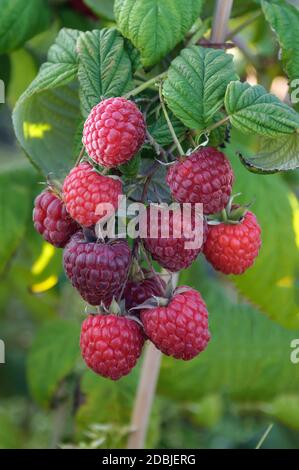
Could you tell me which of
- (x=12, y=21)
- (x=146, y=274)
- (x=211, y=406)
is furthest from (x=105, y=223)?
(x=211, y=406)

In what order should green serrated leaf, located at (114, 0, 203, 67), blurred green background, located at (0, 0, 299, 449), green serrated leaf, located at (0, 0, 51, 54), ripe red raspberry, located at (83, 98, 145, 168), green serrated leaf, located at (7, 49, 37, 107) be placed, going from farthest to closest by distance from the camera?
green serrated leaf, located at (7, 49, 37, 107), blurred green background, located at (0, 0, 299, 449), green serrated leaf, located at (0, 0, 51, 54), green serrated leaf, located at (114, 0, 203, 67), ripe red raspberry, located at (83, 98, 145, 168)

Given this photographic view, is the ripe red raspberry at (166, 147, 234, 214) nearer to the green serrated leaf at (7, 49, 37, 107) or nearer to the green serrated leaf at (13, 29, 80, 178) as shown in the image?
the green serrated leaf at (13, 29, 80, 178)

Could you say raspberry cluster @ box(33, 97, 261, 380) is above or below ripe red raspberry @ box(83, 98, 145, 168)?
below

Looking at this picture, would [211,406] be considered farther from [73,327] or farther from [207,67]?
[207,67]

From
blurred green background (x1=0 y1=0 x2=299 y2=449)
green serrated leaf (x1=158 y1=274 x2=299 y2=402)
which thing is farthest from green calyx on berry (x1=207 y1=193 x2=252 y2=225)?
green serrated leaf (x1=158 y1=274 x2=299 y2=402)

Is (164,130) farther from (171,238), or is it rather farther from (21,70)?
(21,70)

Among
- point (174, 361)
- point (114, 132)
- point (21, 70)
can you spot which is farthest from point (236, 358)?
point (114, 132)
